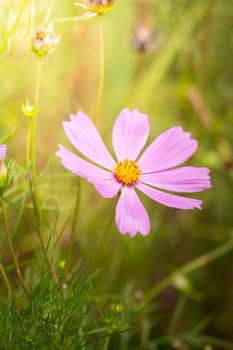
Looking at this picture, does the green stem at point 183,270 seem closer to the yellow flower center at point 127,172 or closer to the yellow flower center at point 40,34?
the yellow flower center at point 127,172

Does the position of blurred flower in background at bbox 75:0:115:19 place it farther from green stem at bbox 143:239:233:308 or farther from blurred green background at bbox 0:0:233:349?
blurred green background at bbox 0:0:233:349

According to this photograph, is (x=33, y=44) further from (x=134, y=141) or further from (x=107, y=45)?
(x=107, y=45)

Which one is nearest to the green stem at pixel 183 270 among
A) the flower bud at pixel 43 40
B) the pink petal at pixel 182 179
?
the pink petal at pixel 182 179

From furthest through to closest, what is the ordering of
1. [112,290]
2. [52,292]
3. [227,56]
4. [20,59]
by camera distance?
[227,56] → [20,59] → [112,290] → [52,292]

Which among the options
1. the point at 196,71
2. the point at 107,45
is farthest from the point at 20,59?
the point at 196,71

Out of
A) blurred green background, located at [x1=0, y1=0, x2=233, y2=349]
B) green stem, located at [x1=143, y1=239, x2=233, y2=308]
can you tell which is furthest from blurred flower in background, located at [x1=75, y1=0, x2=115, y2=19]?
blurred green background, located at [x1=0, y1=0, x2=233, y2=349]

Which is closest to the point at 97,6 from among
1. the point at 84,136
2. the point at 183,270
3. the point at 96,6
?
the point at 96,6
